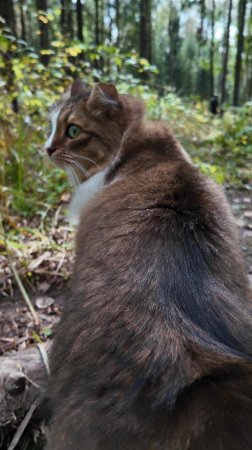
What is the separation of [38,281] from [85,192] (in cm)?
107

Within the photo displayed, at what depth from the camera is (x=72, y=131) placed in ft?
8.75

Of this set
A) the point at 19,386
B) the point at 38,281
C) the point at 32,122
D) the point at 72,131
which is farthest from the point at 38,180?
the point at 19,386

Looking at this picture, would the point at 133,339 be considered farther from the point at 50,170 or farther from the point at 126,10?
the point at 126,10

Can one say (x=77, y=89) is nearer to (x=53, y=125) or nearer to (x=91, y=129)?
(x=53, y=125)

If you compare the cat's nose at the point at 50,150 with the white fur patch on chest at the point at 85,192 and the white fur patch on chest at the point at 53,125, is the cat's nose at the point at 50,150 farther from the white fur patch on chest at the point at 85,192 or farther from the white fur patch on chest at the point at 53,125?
the white fur patch on chest at the point at 85,192

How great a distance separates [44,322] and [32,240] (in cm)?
101

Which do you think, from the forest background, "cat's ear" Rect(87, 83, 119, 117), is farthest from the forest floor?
"cat's ear" Rect(87, 83, 119, 117)

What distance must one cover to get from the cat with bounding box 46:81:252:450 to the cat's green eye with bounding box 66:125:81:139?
24.7 inches

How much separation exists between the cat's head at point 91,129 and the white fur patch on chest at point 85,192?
0.17ft

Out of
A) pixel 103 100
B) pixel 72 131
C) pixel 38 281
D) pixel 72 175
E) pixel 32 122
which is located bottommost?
pixel 38 281

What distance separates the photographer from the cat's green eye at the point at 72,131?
2645 mm

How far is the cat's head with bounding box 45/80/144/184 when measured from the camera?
2588 millimetres

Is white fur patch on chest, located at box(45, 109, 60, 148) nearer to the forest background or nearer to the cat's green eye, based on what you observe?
the cat's green eye

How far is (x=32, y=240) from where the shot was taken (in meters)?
3.83
